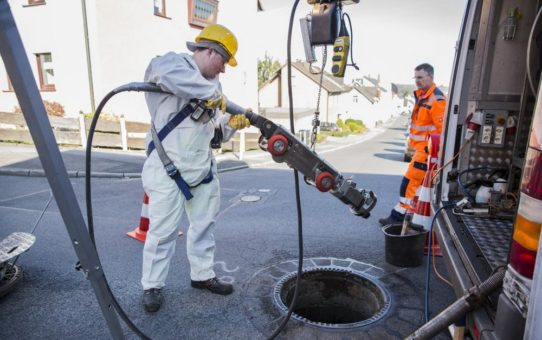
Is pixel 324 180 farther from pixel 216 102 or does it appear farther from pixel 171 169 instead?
pixel 171 169

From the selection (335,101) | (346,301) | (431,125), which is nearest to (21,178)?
(346,301)

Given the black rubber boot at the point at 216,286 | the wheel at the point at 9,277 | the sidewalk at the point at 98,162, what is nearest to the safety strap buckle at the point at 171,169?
the black rubber boot at the point at 216,286

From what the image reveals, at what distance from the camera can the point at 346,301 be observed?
11.1ft

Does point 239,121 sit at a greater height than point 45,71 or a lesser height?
lesser

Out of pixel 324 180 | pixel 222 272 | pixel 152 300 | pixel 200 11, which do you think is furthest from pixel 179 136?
pixel 200 11

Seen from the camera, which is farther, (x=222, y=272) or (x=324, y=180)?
(x=222, y=272)

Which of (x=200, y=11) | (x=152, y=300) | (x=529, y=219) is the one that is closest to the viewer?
(x=529, y=219)

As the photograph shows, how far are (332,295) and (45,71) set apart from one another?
14.8m

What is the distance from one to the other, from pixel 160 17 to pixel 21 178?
8.67 metres

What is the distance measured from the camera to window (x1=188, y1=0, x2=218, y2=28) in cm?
1486

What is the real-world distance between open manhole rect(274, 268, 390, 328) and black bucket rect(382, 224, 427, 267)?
1.67 feet

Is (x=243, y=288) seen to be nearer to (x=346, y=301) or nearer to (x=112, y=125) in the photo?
(x=346, y=301)

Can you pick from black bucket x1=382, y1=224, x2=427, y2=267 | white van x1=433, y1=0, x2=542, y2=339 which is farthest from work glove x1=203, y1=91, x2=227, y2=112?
black bucket x1=382, y1=224, x2=427, y2=267

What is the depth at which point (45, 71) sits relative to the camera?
14.0 metres
